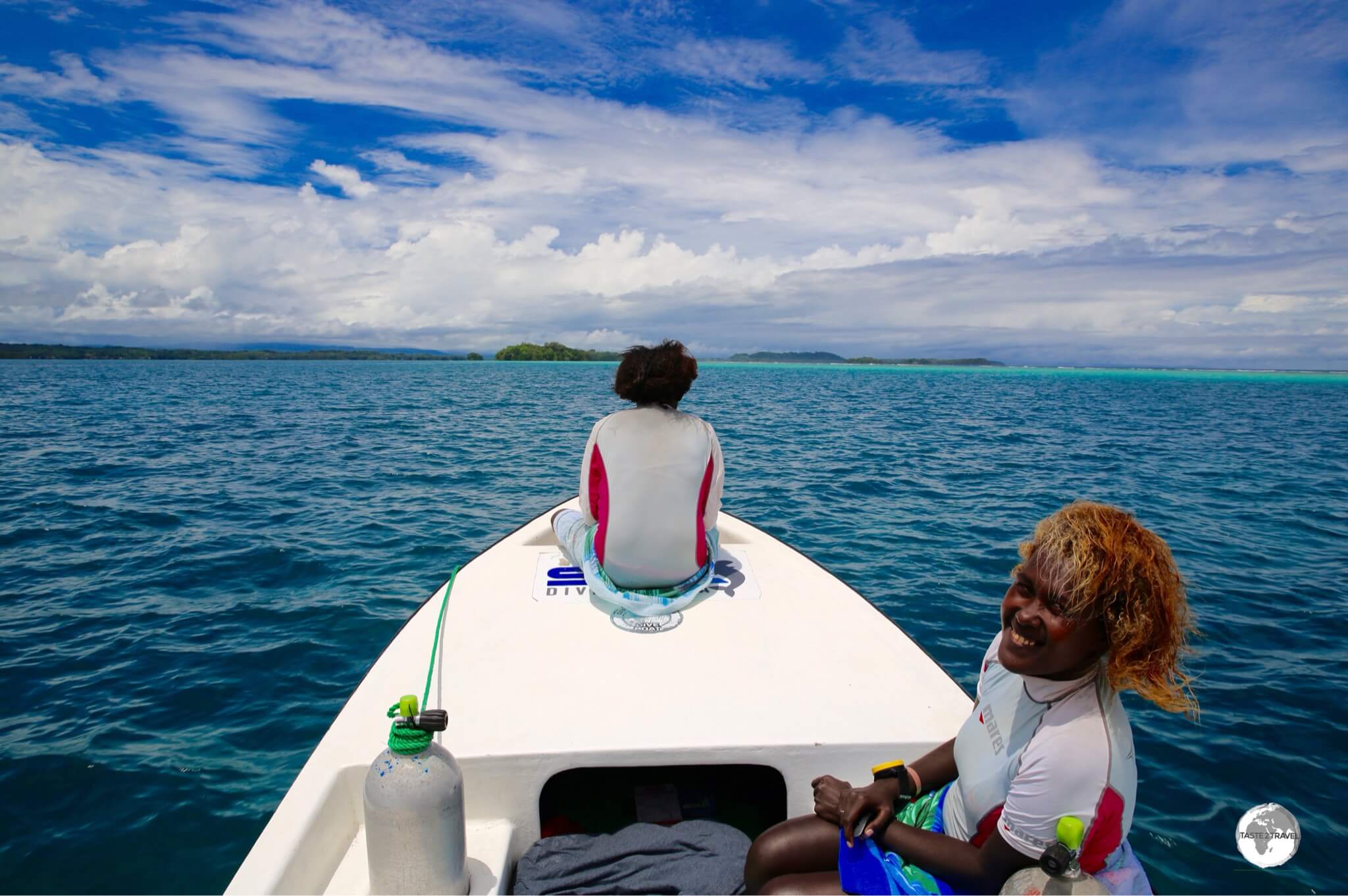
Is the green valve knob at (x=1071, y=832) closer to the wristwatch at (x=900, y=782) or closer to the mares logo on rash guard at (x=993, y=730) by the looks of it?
the mares logo on rash guard at (x=993, y=730)

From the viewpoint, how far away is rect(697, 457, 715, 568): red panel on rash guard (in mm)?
3959

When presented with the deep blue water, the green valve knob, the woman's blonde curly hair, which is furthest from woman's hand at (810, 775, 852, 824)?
the deep blue water

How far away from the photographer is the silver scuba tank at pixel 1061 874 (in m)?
1.75

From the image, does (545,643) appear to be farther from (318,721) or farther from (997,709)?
(318,721)

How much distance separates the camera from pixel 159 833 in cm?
420

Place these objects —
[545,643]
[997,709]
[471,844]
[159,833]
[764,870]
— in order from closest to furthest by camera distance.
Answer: [997,709], [764,870], [471,844], [545,643], [159,833]

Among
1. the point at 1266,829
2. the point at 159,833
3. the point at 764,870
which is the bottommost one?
the point at 159,833

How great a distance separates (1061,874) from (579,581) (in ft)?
9.85

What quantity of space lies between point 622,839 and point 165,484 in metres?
14.3

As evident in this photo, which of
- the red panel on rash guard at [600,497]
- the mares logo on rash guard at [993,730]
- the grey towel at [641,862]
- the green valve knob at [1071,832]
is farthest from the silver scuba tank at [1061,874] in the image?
the red panel on rash guard at [600,497]

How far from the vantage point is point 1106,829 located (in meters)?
1.79

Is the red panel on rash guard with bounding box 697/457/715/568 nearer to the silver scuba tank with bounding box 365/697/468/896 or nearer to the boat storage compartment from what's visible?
the boat storage compartment

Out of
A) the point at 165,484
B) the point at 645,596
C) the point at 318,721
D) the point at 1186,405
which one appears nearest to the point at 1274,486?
the point at 645,596

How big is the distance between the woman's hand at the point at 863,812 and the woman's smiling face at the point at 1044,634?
24.6 inches
